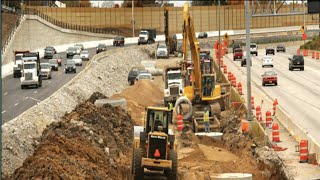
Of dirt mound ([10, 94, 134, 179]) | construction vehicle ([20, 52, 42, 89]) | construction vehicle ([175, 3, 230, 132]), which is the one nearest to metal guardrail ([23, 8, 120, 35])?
construction vehicle ([20, 52, 42, 89])

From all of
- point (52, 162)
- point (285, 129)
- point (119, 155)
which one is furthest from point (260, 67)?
point (52, 162)

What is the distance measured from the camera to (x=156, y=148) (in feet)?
76.8

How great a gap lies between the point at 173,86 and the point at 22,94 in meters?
10.8

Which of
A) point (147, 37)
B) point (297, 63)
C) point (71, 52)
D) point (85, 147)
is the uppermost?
point (147, 37)

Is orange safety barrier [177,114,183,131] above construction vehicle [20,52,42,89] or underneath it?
underneath

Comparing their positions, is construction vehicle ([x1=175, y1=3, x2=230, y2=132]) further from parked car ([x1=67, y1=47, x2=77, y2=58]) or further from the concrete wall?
the concrete wall

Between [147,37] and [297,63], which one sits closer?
[297,63]

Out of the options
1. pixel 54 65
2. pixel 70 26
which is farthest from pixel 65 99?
pixel 70 26

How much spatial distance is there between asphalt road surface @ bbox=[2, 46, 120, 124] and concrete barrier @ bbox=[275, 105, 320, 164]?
510 inches

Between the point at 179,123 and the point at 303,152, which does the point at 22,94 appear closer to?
the point at 179,123

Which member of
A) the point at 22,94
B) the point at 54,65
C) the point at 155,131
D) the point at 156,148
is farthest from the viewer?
the point at 54,65

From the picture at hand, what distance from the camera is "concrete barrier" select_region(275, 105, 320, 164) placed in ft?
94.2

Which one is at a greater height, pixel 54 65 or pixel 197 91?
pixel 54 65

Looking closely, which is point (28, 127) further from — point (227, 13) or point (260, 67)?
point (227, 13)
